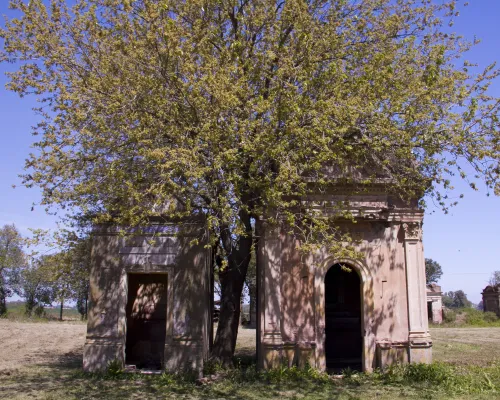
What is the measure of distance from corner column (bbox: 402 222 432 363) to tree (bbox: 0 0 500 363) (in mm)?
1781

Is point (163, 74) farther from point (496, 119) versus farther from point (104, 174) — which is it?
point (496, 119)

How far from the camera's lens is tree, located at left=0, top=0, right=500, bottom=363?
11562 mm

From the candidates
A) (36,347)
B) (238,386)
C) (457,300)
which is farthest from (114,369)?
(457,300)

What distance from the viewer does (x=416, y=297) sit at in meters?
14.8

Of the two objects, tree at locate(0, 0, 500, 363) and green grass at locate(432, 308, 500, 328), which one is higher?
tree at locate(0, 0, 500, 363)

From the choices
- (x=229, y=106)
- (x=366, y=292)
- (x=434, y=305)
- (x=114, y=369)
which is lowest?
(x=114, y=369)

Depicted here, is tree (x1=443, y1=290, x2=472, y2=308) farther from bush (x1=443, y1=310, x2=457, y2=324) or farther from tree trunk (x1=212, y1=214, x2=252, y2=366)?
tree trunk (x1=212, y1=214, x2=252, y2=366)

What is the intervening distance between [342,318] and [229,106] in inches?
391

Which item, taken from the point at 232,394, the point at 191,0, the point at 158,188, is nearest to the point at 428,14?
the point at 191,0

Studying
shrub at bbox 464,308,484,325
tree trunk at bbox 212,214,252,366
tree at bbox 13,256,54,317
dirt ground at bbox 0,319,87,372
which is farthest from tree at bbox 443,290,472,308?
tree trunk at bbox 212,214,252,366

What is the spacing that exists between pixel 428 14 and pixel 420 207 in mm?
5291

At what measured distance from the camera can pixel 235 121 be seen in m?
11.7

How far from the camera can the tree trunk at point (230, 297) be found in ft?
49.2

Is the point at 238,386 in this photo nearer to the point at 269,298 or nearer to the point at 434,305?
the point at 269,298
